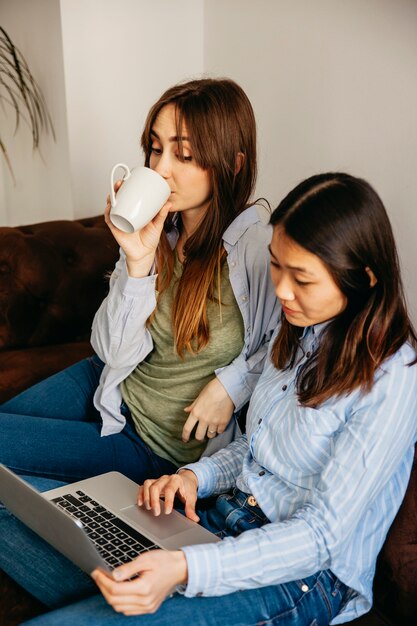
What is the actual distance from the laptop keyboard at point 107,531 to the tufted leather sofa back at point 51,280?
0.72 meters

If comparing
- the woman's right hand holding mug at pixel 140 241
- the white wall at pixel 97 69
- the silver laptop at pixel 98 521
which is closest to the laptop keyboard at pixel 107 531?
the silver laptop at pixel 98 521

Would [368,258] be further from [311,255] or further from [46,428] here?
[46,428]

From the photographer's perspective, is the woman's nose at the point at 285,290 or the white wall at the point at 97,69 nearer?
the woman's nose at the point at 285,290

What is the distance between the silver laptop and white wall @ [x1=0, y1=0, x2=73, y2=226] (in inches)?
52.1

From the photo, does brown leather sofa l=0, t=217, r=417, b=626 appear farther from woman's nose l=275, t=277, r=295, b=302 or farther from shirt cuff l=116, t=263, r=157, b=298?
woman's nose l=275, t=277, r=295, b=302

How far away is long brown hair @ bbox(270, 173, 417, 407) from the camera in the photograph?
3.25 ft

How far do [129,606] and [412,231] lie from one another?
878 mm

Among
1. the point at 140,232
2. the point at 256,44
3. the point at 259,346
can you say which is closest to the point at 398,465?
the point at 259,346

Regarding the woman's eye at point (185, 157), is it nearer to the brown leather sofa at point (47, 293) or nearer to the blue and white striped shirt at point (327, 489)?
the blue and white striped shirt at point (327, 489)

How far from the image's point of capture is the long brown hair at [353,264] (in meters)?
0.99

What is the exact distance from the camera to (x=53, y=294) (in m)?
1.86

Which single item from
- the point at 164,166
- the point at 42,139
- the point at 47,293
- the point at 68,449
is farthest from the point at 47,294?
the point at 42,139

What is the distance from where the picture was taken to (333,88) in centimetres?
154

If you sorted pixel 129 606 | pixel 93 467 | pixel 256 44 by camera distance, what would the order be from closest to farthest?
pixel 129 606
pixel 93 467
pixel 256 44
